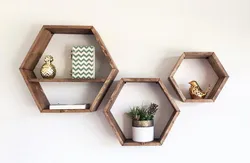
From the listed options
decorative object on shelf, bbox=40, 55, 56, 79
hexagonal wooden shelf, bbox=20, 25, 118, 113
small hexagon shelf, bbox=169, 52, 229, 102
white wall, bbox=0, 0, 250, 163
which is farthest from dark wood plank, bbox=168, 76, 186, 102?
decorative object on shelf, bbox=40, 55, 56, 79

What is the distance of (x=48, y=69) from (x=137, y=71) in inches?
21.7

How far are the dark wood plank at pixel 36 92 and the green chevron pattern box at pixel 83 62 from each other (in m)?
0.25

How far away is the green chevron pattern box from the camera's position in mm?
1429

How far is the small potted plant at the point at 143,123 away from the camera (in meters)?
1.42

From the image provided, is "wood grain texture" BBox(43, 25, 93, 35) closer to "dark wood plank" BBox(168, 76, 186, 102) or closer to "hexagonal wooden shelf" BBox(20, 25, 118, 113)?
"hexagonal wooden shelf" BBox(20, 25, 118, 113)

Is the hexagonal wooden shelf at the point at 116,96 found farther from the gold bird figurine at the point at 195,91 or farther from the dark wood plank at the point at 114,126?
the gold bird figurine at the point at 195,91

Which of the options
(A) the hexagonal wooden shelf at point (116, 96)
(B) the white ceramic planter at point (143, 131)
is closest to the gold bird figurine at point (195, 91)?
(A) the hexagonal wooden shelf at point (116, 96)

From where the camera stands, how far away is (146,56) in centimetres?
158

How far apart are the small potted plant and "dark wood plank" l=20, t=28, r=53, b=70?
0.68 meters

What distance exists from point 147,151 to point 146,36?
744 millimetres
